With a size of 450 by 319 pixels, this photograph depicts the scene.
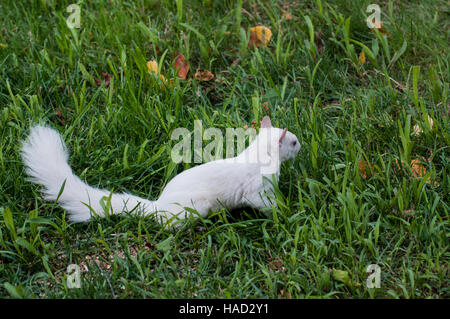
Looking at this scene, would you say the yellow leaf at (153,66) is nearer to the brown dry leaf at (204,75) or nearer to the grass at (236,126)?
the grass at (236,126)

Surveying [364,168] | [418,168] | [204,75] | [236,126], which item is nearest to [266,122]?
[236,126]

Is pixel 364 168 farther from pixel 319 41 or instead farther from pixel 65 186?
pixel 65 186

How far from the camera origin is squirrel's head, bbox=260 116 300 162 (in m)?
2.71

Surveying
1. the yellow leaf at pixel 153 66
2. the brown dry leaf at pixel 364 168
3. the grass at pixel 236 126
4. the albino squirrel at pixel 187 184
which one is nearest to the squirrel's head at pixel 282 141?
the albino squirrel at pixel 187 184

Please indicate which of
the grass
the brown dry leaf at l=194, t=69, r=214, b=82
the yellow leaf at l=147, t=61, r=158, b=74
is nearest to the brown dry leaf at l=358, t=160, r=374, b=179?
the grass

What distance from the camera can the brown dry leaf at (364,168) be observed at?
2795 millimetres

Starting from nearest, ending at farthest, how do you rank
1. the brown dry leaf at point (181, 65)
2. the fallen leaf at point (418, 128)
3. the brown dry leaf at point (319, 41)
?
the fallen leaf at point (418, 128) < the brown dry leaf at point (181, 65) < the brown dry leaf at point (319, 41)

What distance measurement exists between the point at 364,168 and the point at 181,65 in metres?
1.46

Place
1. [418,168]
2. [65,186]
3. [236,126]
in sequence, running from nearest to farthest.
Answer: [65,186] → [418,168] → [236,126]

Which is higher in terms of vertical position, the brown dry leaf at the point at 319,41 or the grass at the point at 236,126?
the brown dry leaf at the point at 319,41

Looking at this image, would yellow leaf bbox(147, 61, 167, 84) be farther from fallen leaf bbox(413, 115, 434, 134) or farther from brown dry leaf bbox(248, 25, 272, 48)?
fallen leaf bbox(413, 115, 434, 134)

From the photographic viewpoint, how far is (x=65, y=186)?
2734 mm

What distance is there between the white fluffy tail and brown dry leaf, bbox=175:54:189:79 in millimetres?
1058
